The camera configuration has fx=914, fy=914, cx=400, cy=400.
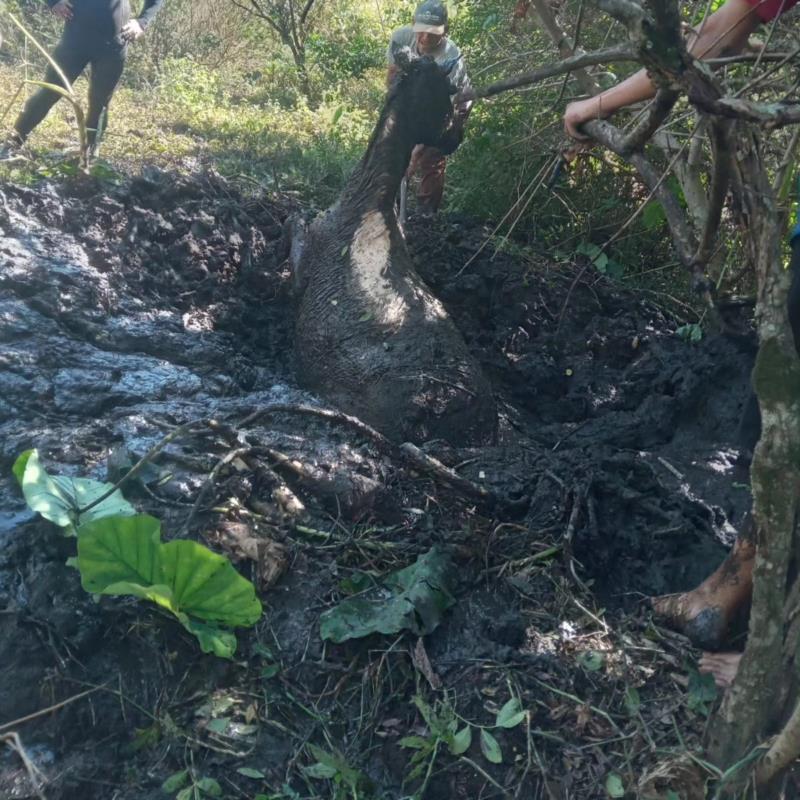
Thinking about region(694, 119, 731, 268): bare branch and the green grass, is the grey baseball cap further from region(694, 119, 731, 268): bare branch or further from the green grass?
region(694, 119, 731, 268): bare branch

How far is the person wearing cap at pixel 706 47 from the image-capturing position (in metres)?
2.71

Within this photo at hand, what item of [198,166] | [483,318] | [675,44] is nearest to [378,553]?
[675,44]

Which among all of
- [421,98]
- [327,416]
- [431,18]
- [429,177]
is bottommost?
[327,416]

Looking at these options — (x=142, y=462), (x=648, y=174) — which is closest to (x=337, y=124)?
(x=648, y=174)

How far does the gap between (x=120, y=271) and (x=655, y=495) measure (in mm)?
2957

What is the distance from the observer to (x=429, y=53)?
580cm

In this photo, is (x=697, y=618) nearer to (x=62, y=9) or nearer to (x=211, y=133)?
(x=62, y=9)

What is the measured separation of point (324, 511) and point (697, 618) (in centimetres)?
133

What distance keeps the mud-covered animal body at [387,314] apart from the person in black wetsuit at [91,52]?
2061 millimetres

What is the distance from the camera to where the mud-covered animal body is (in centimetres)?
405

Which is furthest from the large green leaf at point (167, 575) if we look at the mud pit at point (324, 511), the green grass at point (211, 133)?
the green grass at point (211, 133)

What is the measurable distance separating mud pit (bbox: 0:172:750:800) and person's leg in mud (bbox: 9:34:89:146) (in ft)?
3.48

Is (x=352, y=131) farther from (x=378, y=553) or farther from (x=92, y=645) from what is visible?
(x=92, y=645)

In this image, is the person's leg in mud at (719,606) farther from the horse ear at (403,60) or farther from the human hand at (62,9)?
the human hand at (62,9)
